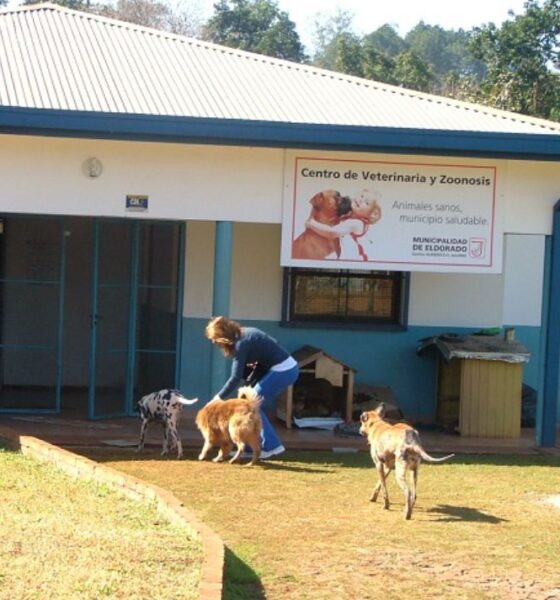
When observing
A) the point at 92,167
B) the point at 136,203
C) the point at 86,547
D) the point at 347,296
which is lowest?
the point at 86,547

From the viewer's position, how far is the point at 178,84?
582 inches

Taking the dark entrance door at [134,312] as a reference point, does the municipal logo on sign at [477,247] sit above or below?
above

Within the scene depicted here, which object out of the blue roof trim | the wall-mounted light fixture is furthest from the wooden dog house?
the wall-mounted light fixture

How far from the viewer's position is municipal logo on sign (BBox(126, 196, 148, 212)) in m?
12.8

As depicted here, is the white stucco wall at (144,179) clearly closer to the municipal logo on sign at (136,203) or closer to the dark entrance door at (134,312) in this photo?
the municipal logo on sign at (136,203)

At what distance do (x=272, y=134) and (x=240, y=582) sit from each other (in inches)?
244

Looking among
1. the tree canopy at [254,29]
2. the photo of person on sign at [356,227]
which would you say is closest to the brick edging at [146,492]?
the photo of person on sign at [356,227]

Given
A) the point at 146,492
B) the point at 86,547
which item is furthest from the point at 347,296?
the point at 86,547

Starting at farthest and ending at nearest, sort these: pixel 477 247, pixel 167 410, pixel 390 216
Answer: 1. pixel 477 247
2. pixel 390 216
3. pixel 167 410

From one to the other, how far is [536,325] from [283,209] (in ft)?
16.2

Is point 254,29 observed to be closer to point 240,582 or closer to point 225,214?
point 225,214

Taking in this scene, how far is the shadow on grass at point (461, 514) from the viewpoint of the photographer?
9727 millimetres

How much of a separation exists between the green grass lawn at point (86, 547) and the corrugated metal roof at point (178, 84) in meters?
4.59

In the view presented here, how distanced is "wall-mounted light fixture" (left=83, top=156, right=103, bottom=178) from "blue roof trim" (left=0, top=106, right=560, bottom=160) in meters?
0.34
